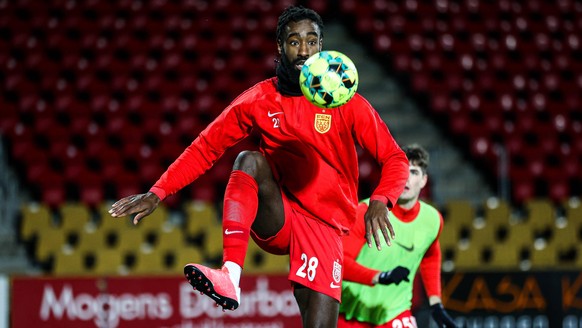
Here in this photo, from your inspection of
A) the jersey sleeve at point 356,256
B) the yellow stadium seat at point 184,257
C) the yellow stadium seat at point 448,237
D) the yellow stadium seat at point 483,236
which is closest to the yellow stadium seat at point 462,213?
the yellow stadium seat at point 483,236

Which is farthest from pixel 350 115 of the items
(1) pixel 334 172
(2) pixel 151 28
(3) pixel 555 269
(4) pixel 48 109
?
(2) pixel 151 28

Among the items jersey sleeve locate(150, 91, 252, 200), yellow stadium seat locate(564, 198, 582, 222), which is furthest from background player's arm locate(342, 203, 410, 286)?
yellow stadium seat locate(564, 198, 582, 222)

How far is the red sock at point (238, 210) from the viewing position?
333 centimetres

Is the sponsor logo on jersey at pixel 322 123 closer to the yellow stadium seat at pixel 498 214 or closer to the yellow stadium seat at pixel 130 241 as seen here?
the yellow stadium seat at pixel 130 241

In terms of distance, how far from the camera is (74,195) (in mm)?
8625

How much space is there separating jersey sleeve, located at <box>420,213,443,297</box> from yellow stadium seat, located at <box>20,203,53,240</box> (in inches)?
172

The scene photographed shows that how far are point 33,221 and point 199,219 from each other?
1.50 meters

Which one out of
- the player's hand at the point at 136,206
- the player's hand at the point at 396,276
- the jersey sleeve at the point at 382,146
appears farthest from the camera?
the player's hand at the point at 396,276

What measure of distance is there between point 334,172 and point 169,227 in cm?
441

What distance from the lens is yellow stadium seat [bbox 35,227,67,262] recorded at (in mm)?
7703

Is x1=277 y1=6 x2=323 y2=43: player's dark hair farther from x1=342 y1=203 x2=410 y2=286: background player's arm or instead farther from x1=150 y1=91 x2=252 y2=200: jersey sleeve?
x1=342 y1=203 x2=410 y2=286: background player's arm

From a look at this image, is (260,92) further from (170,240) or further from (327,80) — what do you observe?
(170,240)

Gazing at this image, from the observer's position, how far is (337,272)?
11.7 ft

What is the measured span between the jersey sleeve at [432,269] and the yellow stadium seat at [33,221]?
4359mm
